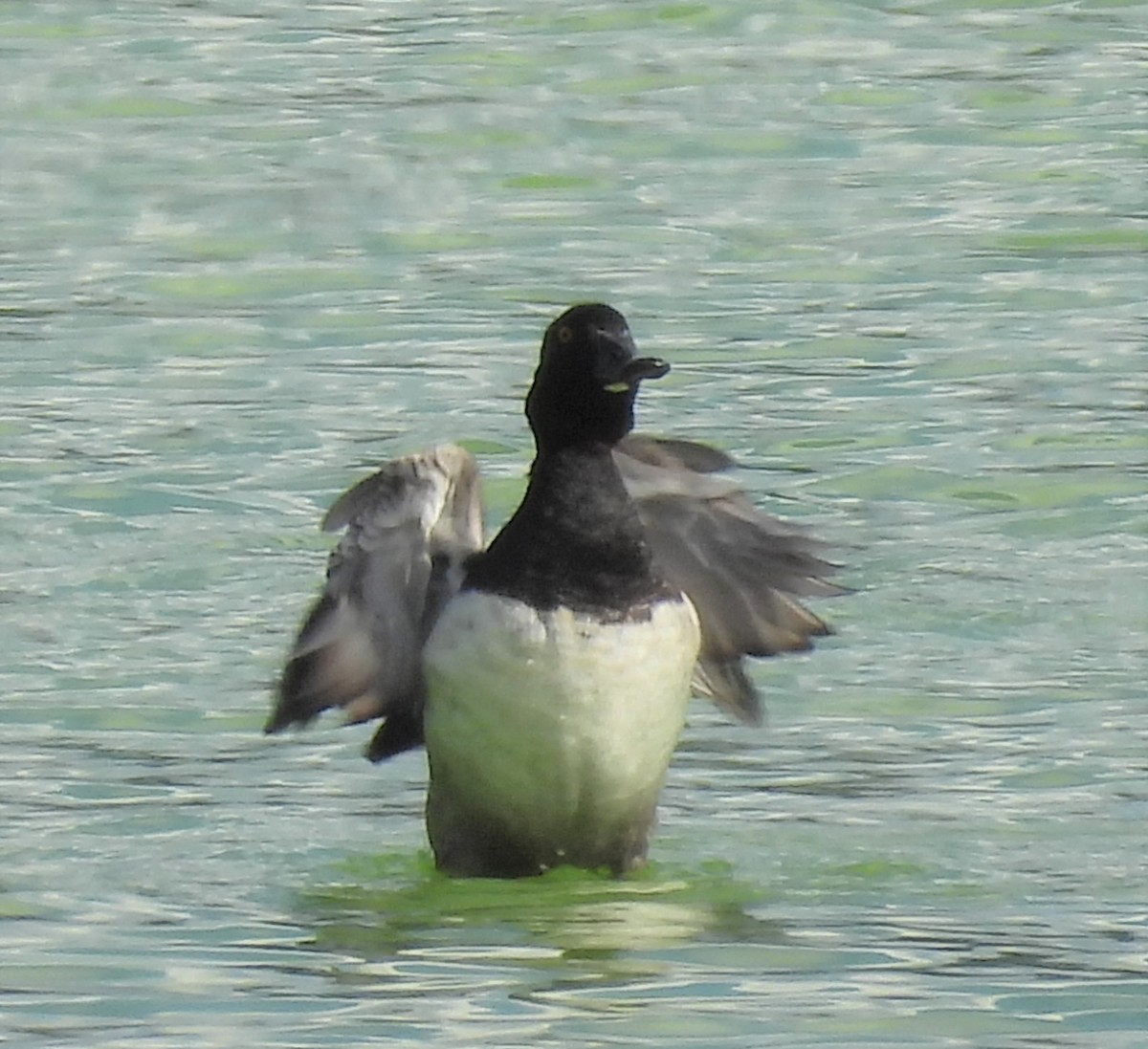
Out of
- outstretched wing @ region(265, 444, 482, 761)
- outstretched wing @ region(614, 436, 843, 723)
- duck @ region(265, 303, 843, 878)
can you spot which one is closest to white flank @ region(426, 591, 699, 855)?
duck @ region(265, 303, 843, 878)

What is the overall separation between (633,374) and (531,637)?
2.31ft

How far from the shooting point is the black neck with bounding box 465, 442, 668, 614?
30.3ft

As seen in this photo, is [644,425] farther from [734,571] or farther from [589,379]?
[589,379]

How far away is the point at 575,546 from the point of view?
Answer: 9.31 meters

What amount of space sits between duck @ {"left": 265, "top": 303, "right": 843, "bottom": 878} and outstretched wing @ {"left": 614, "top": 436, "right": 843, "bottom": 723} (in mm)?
239

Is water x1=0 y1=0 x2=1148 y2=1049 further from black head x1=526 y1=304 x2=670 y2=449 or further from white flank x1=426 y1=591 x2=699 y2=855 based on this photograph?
black head x1=526 y1=304 x2=670 y2=449

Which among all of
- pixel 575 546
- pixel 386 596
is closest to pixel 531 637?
pixel 575 546

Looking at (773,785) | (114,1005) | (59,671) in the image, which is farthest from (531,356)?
(114,1005)

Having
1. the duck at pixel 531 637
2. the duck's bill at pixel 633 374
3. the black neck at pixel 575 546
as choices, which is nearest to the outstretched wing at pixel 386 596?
the duck at pixel 531 637

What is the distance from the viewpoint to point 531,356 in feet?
51.9

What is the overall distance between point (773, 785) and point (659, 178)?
27.4ft

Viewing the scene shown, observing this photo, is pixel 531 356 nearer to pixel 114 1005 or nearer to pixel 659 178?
pixel 659 178

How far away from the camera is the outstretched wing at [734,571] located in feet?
33.6

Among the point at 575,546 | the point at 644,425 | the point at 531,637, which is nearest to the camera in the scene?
the point at 531,637
